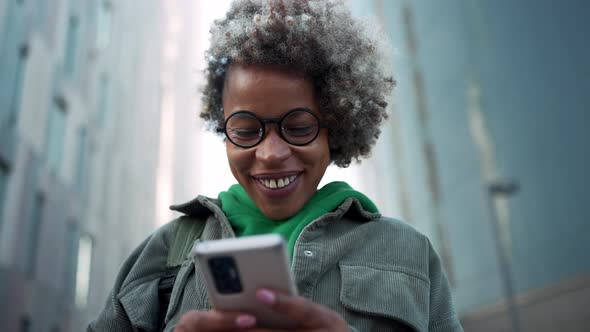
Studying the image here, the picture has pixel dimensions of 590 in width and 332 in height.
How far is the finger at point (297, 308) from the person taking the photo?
1.42 m

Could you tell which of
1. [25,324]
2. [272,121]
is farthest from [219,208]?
[25,324]

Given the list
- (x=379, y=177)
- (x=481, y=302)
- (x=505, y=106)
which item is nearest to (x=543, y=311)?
(x=481, y=302)

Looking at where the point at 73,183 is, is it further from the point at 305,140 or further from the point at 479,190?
the point at 305,140

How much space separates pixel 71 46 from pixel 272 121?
1676 centimetres

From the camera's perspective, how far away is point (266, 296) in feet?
4.63

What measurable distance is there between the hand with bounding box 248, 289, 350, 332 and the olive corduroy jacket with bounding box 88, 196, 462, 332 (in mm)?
432

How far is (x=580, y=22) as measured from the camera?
47.9ft

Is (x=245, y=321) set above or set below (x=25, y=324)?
above

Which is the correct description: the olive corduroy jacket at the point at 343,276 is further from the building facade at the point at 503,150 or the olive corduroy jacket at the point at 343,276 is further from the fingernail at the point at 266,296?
the building facade at the point at 503,150

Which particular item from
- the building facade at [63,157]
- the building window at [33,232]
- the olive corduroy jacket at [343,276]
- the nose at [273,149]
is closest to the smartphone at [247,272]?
the olive corduroy jacket at [343,276]

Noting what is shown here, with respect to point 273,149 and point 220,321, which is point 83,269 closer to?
point 273,149

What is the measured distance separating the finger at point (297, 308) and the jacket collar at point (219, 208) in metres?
0.68

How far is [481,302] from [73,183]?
14.9 m

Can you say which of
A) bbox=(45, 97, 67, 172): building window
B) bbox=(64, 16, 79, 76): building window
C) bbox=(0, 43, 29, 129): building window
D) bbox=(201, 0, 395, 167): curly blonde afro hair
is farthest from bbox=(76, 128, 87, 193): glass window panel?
bbox=(201, 0, 395, 167): curly blonde afro hair
